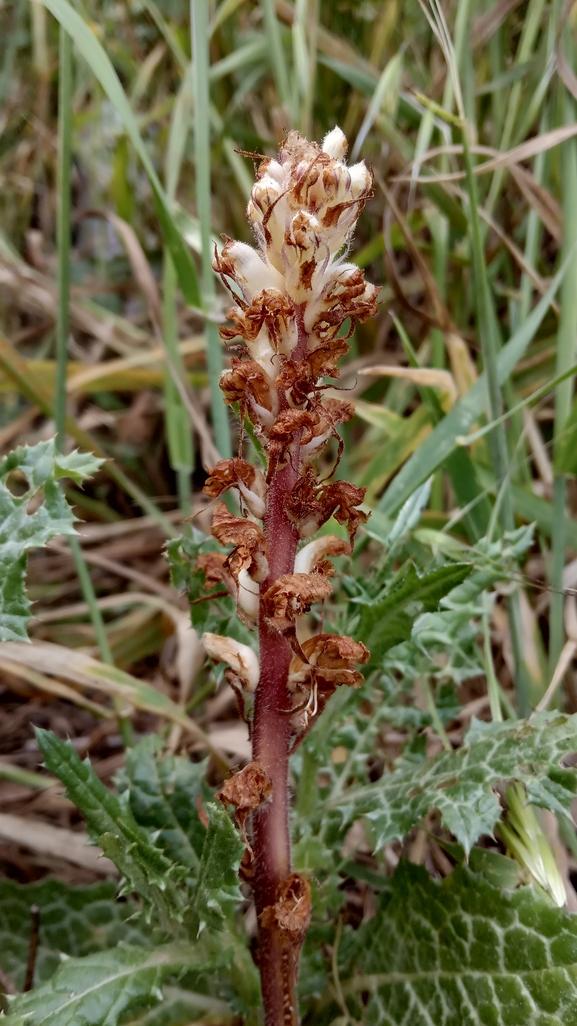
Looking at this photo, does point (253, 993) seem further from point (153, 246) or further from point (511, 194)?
point (153, 246)

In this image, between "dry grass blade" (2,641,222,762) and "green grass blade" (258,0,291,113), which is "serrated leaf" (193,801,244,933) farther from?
"green grass blade" (258,0,291,113)

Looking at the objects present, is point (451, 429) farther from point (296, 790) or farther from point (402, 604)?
point (296, 790)

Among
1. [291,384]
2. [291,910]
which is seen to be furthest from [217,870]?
[291,384]

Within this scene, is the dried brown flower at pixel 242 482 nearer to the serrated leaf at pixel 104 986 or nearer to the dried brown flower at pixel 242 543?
the dried brown flower at pixel 242 543

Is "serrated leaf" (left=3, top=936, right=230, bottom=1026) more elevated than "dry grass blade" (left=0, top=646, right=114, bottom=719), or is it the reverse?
"dry grass blade" (left=0, top=646, right=114, bottom=719)

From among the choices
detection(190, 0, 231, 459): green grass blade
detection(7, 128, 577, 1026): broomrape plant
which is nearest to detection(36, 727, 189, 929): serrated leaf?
detection(7, 128, 577, 1026): broomrape plant
